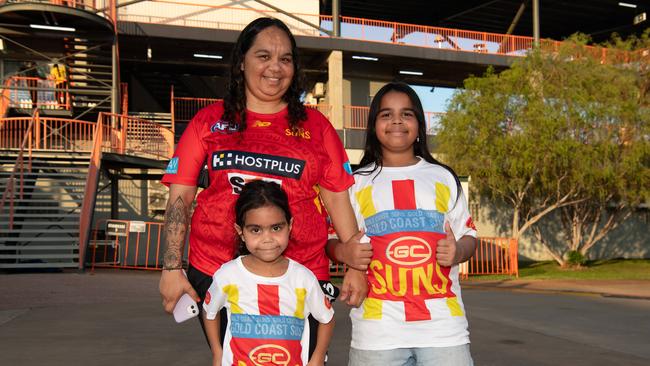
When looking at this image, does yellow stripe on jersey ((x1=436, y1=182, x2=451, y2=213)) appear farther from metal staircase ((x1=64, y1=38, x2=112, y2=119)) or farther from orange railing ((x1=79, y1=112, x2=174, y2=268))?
metal staircase ((x1=64, y1=38, x2=112, y2=119))

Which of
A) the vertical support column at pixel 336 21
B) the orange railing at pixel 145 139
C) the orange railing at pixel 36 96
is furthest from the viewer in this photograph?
the vertical support column at pixel 336 21

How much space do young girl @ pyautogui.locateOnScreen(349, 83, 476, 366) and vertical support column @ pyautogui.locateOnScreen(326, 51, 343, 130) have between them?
2131cm

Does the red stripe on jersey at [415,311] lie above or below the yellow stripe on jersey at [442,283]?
below

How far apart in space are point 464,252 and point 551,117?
18.5 metres

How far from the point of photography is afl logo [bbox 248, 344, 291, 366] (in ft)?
8.79

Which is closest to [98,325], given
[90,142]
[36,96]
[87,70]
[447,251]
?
[447,251]

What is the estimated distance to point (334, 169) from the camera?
296 centimetres

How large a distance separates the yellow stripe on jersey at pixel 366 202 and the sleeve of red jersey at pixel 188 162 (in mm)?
770

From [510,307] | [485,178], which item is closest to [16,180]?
[510,307]

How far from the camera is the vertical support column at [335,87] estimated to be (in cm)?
2438

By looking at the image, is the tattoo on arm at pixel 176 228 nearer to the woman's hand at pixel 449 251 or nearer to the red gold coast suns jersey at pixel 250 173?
the red gold coast suns jersey at pixel 250 173

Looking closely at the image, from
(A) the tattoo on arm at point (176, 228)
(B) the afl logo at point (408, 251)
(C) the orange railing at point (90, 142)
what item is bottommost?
(B) the afl logo at point (408, 251)

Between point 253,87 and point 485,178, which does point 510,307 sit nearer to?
point 253,87

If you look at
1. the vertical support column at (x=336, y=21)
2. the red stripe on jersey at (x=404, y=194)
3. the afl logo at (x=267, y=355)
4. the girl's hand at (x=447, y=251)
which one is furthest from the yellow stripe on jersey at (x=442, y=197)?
the vertical support column at (x=336, y=21)
